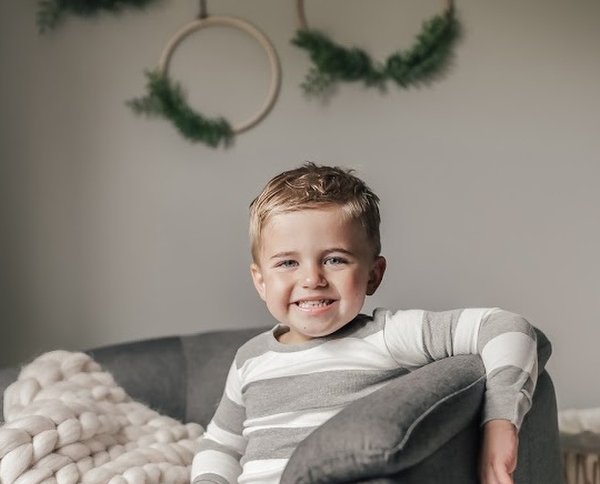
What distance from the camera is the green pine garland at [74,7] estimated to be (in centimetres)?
245

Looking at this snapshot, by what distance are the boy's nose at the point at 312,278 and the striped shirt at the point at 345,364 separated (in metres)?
0.12

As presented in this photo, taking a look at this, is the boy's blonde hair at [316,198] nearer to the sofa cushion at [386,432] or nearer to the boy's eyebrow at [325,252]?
the boy's eyebrow at [325,252]

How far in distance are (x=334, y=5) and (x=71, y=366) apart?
1.21 m

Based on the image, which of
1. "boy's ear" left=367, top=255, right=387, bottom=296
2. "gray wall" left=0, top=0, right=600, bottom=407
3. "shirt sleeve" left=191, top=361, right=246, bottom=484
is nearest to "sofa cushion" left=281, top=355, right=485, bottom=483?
"boy's ear" left=367, top=255, right=387, bottom=296

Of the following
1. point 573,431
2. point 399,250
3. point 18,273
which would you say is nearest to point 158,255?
point 18,273

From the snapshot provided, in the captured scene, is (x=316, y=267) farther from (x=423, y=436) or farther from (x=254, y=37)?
(x=254, y=37)

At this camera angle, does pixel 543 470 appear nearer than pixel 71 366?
Yes

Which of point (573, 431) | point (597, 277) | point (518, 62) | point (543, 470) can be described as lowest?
point (573, 431)

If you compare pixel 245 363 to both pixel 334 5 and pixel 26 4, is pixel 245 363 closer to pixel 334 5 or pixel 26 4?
pixel 334 5

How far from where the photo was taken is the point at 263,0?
245 centimetres

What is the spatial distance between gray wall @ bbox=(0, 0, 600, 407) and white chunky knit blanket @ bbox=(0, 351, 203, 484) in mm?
729

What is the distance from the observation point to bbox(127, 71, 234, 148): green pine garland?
2.45m

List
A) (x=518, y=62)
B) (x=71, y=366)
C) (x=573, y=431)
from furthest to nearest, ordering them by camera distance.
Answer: (x=518, y=62)
(x=573, y=431)
(x=71, y=366)

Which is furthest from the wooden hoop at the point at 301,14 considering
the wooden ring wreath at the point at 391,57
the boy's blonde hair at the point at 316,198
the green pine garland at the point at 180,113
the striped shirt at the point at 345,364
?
the striped shirt at the point at 345,364
